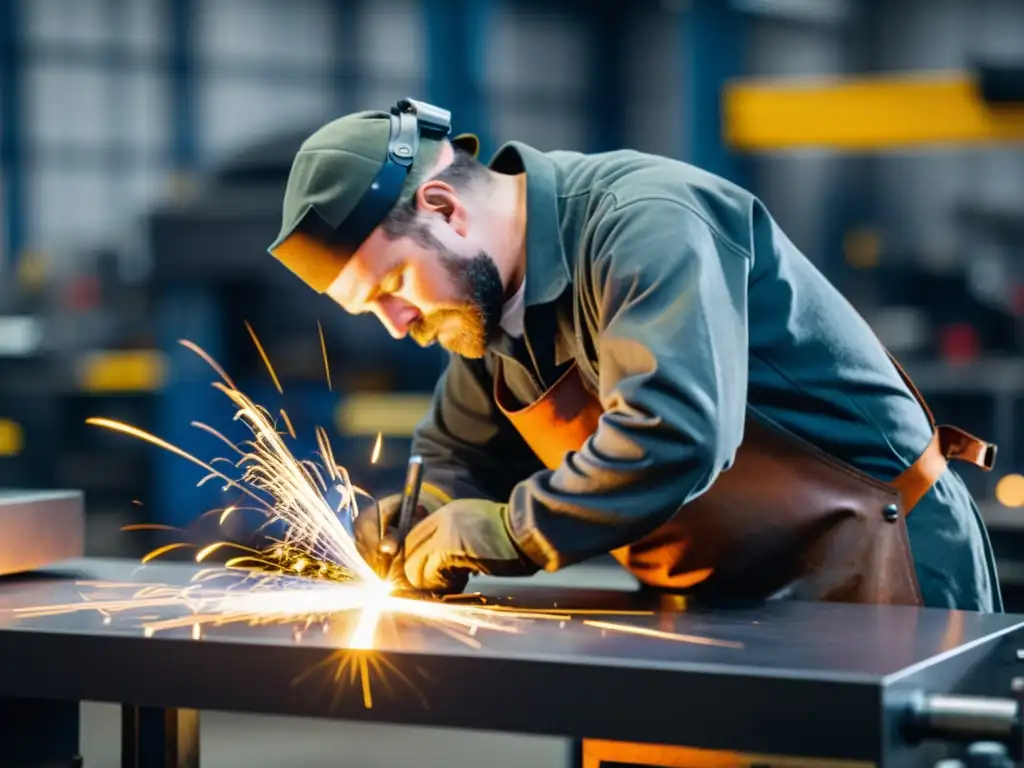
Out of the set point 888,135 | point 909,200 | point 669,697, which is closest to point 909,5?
point 909,200

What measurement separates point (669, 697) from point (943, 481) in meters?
0.77

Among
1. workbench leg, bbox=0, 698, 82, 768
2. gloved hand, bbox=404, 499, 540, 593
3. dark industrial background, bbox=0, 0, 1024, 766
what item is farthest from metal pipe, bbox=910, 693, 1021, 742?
dark industrial background, bbox=0, 0, 1024, 766

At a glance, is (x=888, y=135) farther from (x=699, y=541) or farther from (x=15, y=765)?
(x=15, y=765)

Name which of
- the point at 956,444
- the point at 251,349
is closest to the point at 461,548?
the point at 956,444

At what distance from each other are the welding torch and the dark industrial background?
1.97 m

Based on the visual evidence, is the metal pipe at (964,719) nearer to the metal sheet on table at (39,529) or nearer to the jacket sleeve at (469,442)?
the jacket sleeve at (469,442)

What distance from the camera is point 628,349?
1.50 meters

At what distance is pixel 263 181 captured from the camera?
6.48 m

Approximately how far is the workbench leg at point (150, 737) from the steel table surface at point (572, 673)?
20 cm

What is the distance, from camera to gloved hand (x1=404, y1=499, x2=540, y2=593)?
1560 millimetres

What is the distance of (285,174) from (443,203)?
4985 mm

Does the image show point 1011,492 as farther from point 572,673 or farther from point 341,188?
point 572,673

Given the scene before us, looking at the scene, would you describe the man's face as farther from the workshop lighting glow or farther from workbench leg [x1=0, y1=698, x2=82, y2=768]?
the workshop lighting glow

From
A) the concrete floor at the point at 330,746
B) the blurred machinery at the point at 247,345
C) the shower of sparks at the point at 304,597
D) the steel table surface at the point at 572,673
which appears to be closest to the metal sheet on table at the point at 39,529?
the shower of sparks at the point at 304,597
